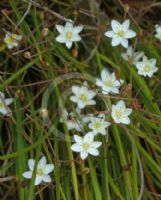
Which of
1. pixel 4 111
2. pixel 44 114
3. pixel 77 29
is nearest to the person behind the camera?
pixel 44 114

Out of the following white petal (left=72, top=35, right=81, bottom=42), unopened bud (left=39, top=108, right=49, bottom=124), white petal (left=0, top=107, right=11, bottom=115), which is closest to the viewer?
unopened bud (left=39, top=108, right=49, bottom=124)

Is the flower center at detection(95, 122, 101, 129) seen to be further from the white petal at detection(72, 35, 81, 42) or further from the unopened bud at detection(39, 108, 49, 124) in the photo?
the white petal at detection(72, 35, 81, 42)

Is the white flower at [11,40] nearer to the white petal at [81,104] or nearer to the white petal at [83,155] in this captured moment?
the white petal at [81,104]

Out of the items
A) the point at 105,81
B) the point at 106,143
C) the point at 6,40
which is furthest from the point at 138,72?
the point at 6,40

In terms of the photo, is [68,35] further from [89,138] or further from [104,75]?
[89,138]

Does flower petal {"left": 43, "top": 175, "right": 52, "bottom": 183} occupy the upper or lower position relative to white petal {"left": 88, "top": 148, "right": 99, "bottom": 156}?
lower

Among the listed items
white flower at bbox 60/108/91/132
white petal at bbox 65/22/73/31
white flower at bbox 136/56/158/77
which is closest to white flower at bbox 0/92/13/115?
white flower at bbox 60/108/91/132

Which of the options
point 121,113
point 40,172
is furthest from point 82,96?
point 40,172

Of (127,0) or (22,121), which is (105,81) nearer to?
(22,121)
